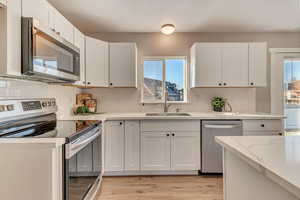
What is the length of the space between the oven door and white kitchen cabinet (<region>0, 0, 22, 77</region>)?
65cm

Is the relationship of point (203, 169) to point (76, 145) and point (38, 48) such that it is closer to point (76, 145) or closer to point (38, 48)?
point (76, 145)

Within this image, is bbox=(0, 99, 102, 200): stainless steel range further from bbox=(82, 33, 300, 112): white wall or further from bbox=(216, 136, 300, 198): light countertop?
bbox=(82, 33, 300, 112): white wall

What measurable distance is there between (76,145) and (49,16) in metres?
1.25

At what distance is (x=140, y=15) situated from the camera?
288 centimetres

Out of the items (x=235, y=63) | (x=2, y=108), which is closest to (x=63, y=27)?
(x=2, y=108)

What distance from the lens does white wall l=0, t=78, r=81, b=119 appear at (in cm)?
158

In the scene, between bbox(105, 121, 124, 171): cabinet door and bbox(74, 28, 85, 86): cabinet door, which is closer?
bbox(74, 28, 85, 86): cabinet door

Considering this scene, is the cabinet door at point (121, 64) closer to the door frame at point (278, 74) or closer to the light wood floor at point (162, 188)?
the light wood floor at point (162, 188)

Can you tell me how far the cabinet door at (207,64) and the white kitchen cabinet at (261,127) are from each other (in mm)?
788

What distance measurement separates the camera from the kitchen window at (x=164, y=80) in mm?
3609

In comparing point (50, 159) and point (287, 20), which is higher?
point (287, 20)

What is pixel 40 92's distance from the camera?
207 cm

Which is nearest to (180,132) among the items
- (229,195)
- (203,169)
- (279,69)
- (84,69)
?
(203,169)

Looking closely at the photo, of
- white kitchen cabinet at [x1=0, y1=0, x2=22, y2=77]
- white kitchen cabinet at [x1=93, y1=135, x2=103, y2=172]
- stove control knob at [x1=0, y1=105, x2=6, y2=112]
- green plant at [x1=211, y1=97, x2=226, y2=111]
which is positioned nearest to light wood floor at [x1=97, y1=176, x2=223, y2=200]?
white kitchen cabinet at [x1=93, y1=135, x2=103, y2=172]
